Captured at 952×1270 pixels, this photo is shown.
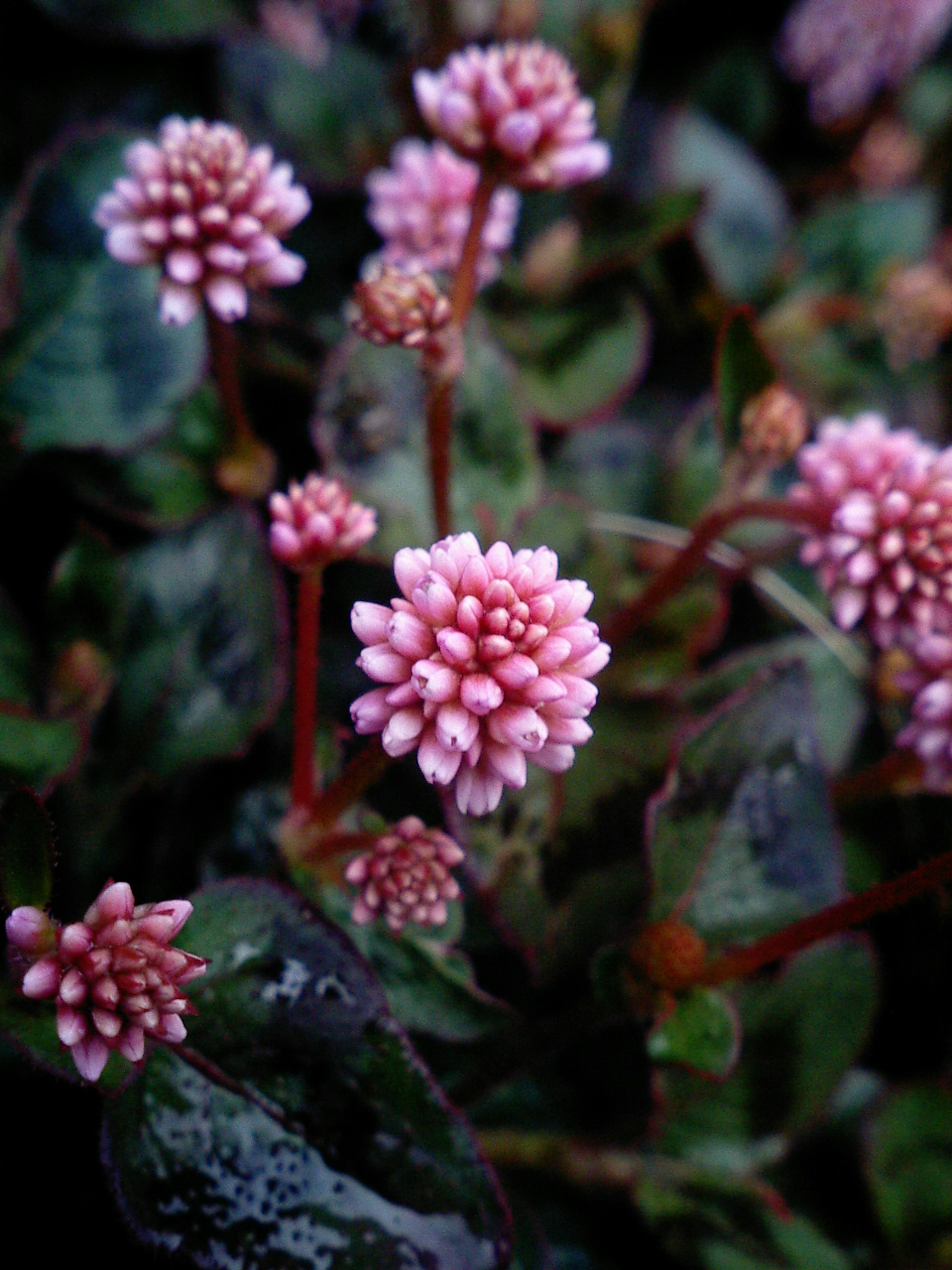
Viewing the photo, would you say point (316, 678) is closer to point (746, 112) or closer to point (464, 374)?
point (464, 374)

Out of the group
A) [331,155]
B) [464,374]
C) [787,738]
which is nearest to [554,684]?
[787,738]

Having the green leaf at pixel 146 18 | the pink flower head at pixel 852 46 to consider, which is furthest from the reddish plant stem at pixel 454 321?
the pink flower head at pixel 852 46

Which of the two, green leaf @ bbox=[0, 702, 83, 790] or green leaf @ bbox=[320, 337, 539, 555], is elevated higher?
green leaf @ bbox=[320, 337, 539, 555]

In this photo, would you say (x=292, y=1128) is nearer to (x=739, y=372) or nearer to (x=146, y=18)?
(x=739, y=372)

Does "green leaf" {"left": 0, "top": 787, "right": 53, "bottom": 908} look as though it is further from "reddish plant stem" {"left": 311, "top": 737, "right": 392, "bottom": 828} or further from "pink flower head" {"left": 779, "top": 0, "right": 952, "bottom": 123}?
"pink flower head" {"left": 779, "top": 0, "right": 952, "bottom": 123}

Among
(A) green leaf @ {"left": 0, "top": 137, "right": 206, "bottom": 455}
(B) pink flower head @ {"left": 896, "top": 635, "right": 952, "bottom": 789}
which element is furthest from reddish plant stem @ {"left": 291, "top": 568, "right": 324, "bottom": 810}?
(B) pink flower head @ {"left": 896, "top": 635, "right": 952, "bottom": 789}

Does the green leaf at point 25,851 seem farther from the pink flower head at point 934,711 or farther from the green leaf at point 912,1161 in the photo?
the green leaf at point 912,1161
